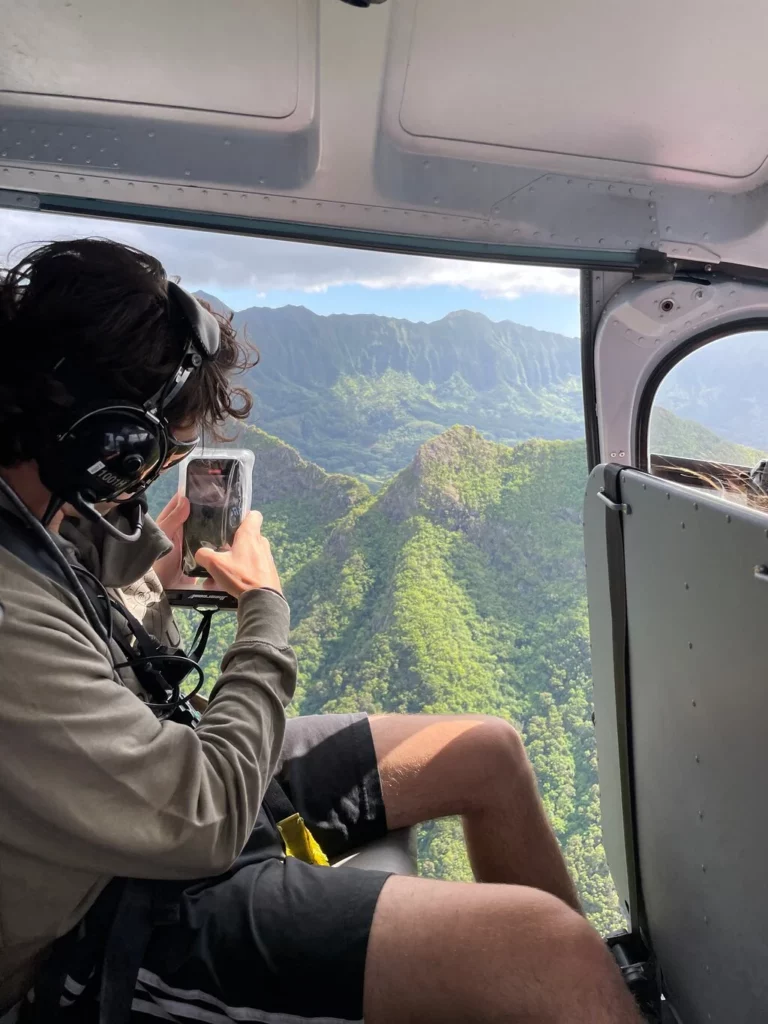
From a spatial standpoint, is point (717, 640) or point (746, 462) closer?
point (717, 640)

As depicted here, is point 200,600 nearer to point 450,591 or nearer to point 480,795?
point 480,795

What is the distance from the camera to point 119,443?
108 cm

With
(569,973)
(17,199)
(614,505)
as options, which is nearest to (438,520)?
(614,505)

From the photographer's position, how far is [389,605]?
11.5ft

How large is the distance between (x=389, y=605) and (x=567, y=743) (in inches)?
41.3

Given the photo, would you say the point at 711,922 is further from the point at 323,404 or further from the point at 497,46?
the point at 323,404

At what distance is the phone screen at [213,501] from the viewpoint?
159 centimetres

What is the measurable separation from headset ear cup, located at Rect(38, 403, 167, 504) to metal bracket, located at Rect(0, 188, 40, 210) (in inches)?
42.9

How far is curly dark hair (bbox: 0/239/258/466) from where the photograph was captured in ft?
3.53

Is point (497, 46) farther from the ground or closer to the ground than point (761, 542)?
farther from the ground

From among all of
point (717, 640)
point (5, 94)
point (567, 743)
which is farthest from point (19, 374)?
point (567, 743)

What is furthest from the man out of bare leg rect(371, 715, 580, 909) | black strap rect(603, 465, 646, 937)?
black strap rect(603, 465, 646, 937)

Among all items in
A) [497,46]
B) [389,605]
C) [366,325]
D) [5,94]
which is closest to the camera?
[497,46]

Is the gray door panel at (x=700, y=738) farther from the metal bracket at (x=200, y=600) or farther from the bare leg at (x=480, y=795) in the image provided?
the metal bracket at (x=200, y=600)
